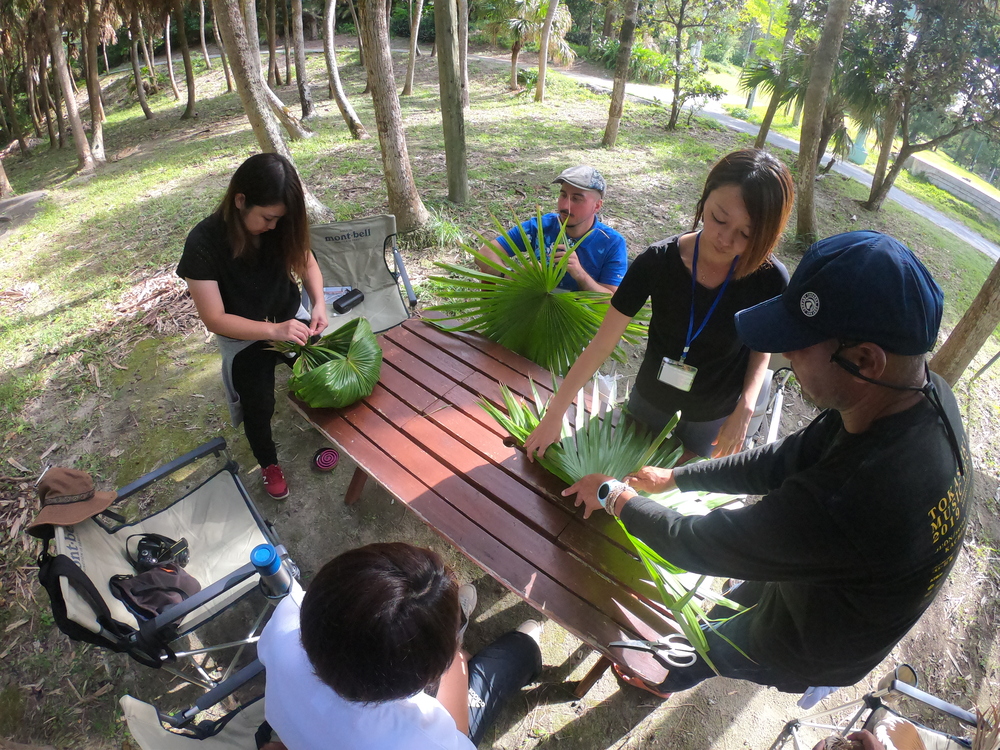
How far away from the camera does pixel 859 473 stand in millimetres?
1049

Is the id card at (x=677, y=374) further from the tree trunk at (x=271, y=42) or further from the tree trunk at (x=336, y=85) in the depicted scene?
the tree trunk at (x=271, y=42)

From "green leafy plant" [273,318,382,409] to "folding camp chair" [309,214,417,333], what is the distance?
3.69 feet

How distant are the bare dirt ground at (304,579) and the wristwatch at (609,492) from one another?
112 centimetres

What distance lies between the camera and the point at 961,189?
17047 mm

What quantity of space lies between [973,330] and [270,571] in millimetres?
4808

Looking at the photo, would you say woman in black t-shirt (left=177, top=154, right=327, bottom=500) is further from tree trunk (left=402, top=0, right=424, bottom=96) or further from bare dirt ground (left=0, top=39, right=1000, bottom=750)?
tree trunk (left=402, top=0, right=424, bottom=96)

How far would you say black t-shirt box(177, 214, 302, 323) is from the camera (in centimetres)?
231

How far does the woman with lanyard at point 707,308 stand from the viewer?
169 centimetres

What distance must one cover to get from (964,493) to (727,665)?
35.8 inches

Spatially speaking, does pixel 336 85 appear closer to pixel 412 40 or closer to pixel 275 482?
pixel 412 40

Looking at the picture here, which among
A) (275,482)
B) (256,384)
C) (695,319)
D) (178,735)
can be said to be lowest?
(275,482)

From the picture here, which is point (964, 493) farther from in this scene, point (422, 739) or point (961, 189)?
point (961, 189)

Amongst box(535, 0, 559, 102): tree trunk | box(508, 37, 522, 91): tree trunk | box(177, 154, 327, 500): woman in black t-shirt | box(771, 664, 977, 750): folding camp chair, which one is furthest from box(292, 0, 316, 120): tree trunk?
box(771, 664, 977, 750): folding camp chair

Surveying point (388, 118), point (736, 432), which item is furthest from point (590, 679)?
point (388, 118)
